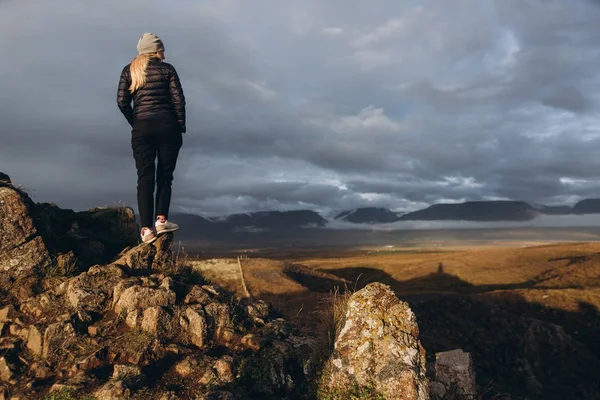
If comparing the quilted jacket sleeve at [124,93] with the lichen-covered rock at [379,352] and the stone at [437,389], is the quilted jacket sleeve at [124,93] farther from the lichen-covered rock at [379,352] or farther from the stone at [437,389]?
the stone at [437,389]

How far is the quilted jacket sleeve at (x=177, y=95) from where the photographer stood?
27.5 feet

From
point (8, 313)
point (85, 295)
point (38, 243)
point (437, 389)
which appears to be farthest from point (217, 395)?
point (38, 243)

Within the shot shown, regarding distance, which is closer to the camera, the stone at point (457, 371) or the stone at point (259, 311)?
the stone at point (259, 311)

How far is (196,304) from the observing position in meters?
8.28

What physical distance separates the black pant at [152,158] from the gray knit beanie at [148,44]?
1495 millimetres

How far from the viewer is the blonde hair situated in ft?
→ 27.2

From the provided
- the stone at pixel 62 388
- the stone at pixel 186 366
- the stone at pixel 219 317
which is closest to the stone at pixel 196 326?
the stone at pixel 219 317

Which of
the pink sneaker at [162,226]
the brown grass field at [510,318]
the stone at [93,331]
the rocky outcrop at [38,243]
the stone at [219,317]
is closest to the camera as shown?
the stone at [93,331]

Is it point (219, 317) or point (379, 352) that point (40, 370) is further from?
point (379, 352)

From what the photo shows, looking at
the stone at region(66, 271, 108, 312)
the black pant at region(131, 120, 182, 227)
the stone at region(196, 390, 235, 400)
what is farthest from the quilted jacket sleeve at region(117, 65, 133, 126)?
the stone at region(196, 390, 235, 400)

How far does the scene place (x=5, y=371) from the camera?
651 centimetres

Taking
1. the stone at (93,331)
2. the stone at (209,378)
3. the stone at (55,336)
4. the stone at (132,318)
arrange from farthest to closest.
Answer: the stone at (132,318), the stone at (93,331), the stone at (55,336), the stone at (209,378)

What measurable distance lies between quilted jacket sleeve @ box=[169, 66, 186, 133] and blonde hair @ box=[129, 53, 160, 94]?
49cm

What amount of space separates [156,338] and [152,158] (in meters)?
3.45
